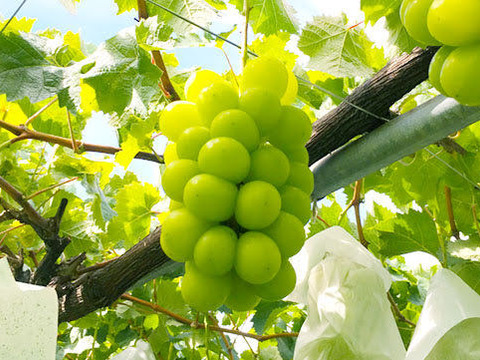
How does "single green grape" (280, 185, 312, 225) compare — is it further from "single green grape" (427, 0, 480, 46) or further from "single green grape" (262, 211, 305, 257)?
"single green grape" (427, 0, 480, 46)

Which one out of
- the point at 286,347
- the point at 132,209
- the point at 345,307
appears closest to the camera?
the point at 345,307

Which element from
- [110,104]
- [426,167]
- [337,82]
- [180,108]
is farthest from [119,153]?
[426,167]

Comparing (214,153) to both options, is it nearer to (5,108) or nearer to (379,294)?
(379,294)

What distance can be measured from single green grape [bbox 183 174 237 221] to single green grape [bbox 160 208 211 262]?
1 cm

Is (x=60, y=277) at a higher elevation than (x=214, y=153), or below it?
below

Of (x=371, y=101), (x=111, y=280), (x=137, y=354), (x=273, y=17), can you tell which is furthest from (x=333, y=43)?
(x=137, y=354)

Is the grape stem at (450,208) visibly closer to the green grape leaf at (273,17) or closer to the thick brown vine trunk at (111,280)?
the green grape leaf at (273,17)

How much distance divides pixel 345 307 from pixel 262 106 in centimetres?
47

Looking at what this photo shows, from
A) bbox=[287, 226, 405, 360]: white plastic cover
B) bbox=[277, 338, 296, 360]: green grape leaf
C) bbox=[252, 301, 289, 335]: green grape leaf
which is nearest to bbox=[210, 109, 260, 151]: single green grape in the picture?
bbox=[287, 226, 405, 360]: white plastic cover

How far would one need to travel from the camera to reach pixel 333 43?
3.36 feet

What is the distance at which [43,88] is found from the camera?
32.4 inches

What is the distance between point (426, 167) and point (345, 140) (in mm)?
361

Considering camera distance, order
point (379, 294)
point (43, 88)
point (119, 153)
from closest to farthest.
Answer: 1. point (43, 88)
2. point (379, 294)
3. point (119, 153)

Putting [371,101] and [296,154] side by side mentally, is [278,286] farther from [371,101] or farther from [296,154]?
[371,101]
